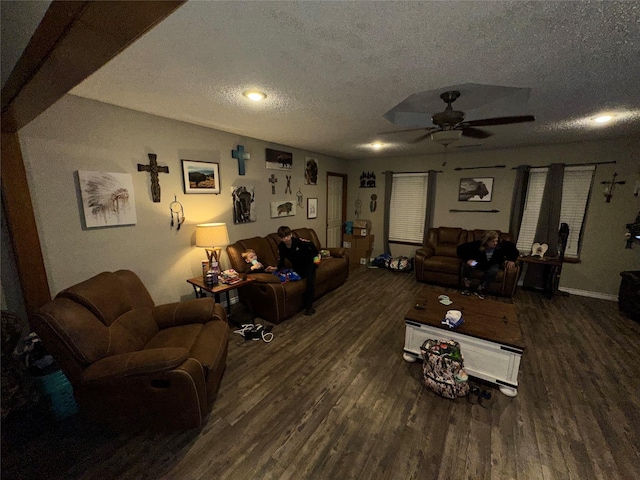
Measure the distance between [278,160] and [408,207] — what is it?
309 centimetres

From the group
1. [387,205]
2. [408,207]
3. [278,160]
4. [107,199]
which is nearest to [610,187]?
[408,207]

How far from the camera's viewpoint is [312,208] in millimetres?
5145

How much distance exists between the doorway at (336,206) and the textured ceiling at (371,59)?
10.1ft

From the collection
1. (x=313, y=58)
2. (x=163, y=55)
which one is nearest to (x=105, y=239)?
(x=163, y=55)

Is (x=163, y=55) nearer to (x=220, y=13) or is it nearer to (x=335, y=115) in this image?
(x=220, y=13)

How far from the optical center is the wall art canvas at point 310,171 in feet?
15.9

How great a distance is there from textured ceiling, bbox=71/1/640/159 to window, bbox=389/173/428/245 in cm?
278

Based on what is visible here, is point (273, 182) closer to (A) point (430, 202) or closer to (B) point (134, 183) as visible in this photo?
(B) point (134, 183)

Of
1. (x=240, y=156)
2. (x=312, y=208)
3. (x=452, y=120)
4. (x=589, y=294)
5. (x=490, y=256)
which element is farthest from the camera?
(x=312, y=208)

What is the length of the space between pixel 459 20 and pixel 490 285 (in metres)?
3.93

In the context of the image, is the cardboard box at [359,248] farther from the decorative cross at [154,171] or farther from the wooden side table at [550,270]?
the decorative cross at [154,171]

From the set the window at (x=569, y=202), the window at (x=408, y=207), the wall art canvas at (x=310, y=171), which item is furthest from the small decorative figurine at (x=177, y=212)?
the window at (x=569, y=202)

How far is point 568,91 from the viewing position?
1953mm

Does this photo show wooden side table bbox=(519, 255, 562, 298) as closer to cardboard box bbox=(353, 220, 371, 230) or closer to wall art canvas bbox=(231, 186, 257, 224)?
cardboard box bbox=(353, 220, 371, 230)
